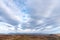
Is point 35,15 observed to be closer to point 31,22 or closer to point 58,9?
point 31,22

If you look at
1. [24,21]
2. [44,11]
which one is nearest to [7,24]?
[24,21]

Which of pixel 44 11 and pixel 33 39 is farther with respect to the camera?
pixel 44 11

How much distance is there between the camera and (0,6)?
5.05 ft

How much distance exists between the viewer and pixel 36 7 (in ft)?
5.23

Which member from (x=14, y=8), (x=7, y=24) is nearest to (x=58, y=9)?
(x=14, y=8)

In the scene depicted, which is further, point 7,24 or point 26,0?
point 7,24

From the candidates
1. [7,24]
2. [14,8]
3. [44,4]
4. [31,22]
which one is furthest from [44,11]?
[7,24]

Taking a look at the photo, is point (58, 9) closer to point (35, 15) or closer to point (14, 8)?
point (35, 15)

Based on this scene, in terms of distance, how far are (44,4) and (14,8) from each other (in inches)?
13.9

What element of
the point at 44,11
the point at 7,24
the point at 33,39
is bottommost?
the point at 33,39

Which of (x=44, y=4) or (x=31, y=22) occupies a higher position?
(x=44, y=4)

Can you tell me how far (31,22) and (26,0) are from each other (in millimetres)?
287

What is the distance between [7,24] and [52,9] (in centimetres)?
57

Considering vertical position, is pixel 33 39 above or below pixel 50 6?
below
